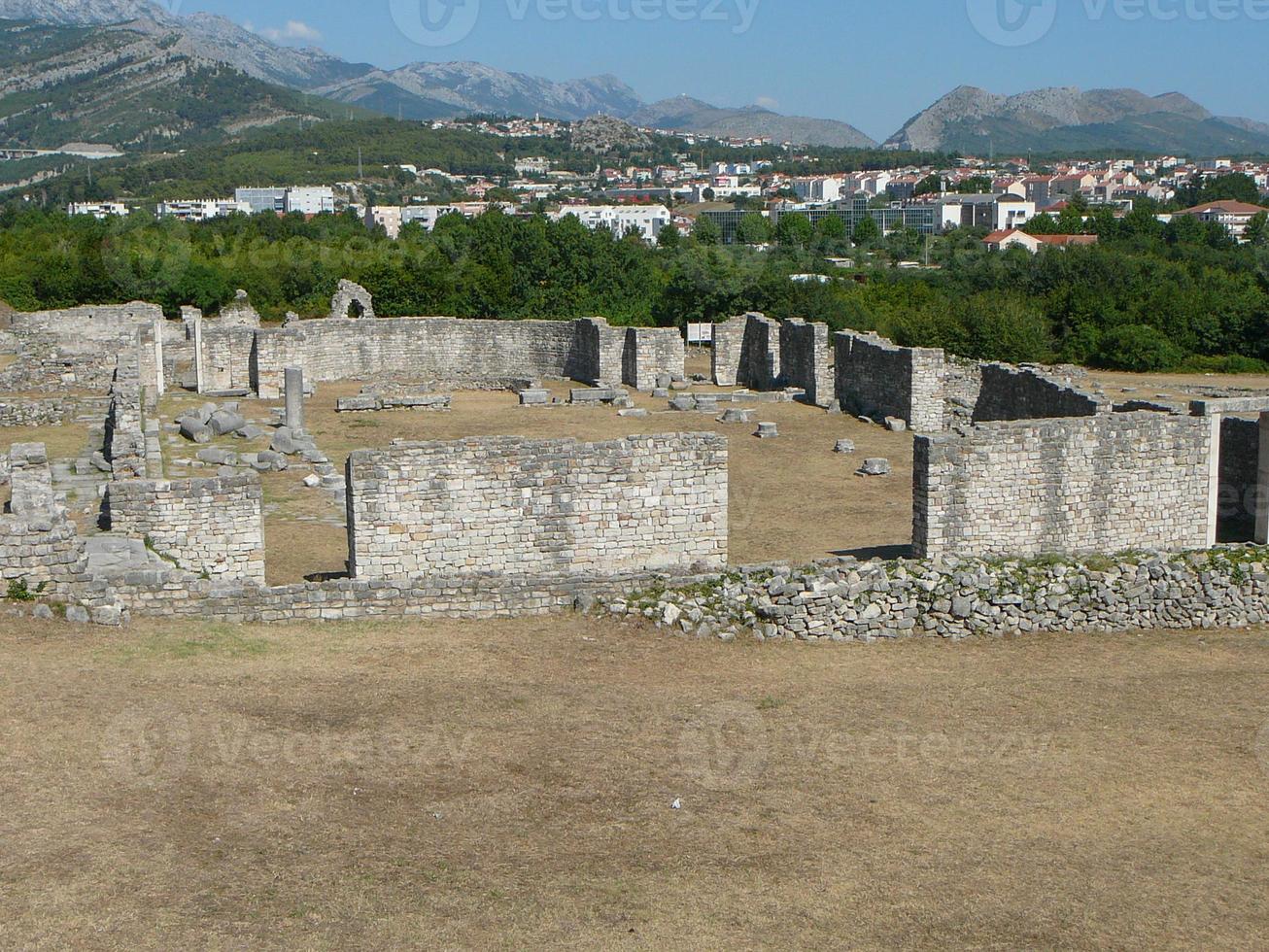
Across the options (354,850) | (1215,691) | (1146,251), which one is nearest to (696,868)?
(354,850)

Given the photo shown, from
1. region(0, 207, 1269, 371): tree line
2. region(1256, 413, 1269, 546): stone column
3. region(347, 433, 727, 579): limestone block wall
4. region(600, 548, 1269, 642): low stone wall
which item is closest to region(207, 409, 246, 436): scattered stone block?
region(347, 433, 727, 579): limestone block wall

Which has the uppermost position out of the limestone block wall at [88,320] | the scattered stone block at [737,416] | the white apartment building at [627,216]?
the white apartment building at [627,216]

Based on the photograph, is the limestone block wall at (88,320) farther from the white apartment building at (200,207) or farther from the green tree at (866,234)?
the white apartment building at (200,207)

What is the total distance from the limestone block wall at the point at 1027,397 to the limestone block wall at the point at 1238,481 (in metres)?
1.95

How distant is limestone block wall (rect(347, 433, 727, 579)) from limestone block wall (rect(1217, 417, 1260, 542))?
24.0 ft

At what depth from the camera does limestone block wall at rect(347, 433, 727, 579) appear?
15.4 meters

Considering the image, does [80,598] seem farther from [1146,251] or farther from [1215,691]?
[1146,251]

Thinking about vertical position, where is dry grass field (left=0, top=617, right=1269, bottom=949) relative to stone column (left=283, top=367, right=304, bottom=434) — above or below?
below

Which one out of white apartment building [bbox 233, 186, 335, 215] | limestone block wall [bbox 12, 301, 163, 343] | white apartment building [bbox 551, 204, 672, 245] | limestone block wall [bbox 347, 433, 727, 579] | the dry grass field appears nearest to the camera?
the dry grass field

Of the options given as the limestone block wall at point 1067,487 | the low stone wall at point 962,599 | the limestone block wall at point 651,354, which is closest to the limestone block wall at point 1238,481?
the limestone block wall at point 1067,487

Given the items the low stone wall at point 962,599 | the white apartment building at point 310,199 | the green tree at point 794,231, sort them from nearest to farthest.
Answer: the low stone wall at point 962,599
the green tree at point 794,231
the white apartment building at point 310,199

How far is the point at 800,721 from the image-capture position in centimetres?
1171

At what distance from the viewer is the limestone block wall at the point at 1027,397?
2217cm

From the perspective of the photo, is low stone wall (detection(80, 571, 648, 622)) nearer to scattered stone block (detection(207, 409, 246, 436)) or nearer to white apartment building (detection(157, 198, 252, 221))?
scattered stone block (detection(207, 409, 246, 436))
